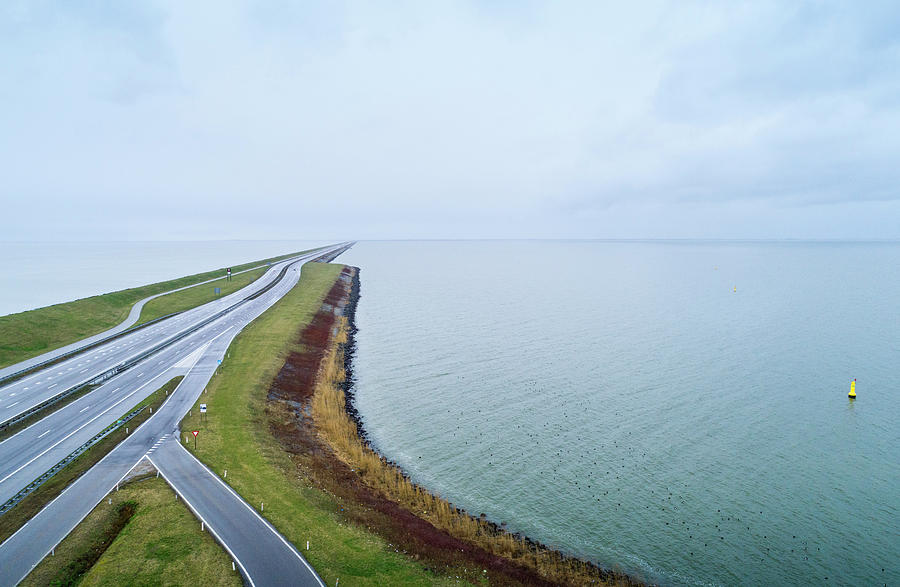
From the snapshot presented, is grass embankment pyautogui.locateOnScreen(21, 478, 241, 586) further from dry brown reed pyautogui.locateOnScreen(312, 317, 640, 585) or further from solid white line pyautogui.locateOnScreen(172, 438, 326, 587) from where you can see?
dry brown reed pyautogui.locateOnScreen(312, 317, 640, 585)

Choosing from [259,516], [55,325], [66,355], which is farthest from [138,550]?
[55,325]

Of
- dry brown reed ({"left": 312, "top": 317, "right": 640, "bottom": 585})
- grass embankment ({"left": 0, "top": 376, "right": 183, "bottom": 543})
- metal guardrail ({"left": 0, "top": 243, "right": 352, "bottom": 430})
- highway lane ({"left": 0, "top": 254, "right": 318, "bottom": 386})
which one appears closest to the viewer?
dry brown reed ({"left": 312, "top": 317, "right": 640, "bottom": 585})

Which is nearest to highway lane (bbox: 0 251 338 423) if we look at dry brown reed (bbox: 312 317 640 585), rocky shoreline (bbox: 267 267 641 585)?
rocky shoreline (bbox: 267 267 641 585)

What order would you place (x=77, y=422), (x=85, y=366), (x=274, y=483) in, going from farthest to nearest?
(x=85, y=366), (x=77, y=422), (x=274, y=483)

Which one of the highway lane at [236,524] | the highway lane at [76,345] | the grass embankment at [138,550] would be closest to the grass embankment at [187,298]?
the highway lane at [76,345]

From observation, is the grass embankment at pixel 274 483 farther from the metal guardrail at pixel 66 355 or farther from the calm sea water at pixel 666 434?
the metal guardrail at pixel 66 355

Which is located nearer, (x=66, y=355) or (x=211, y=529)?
(x=211, y=529)

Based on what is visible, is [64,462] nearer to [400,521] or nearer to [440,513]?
[400,521]
